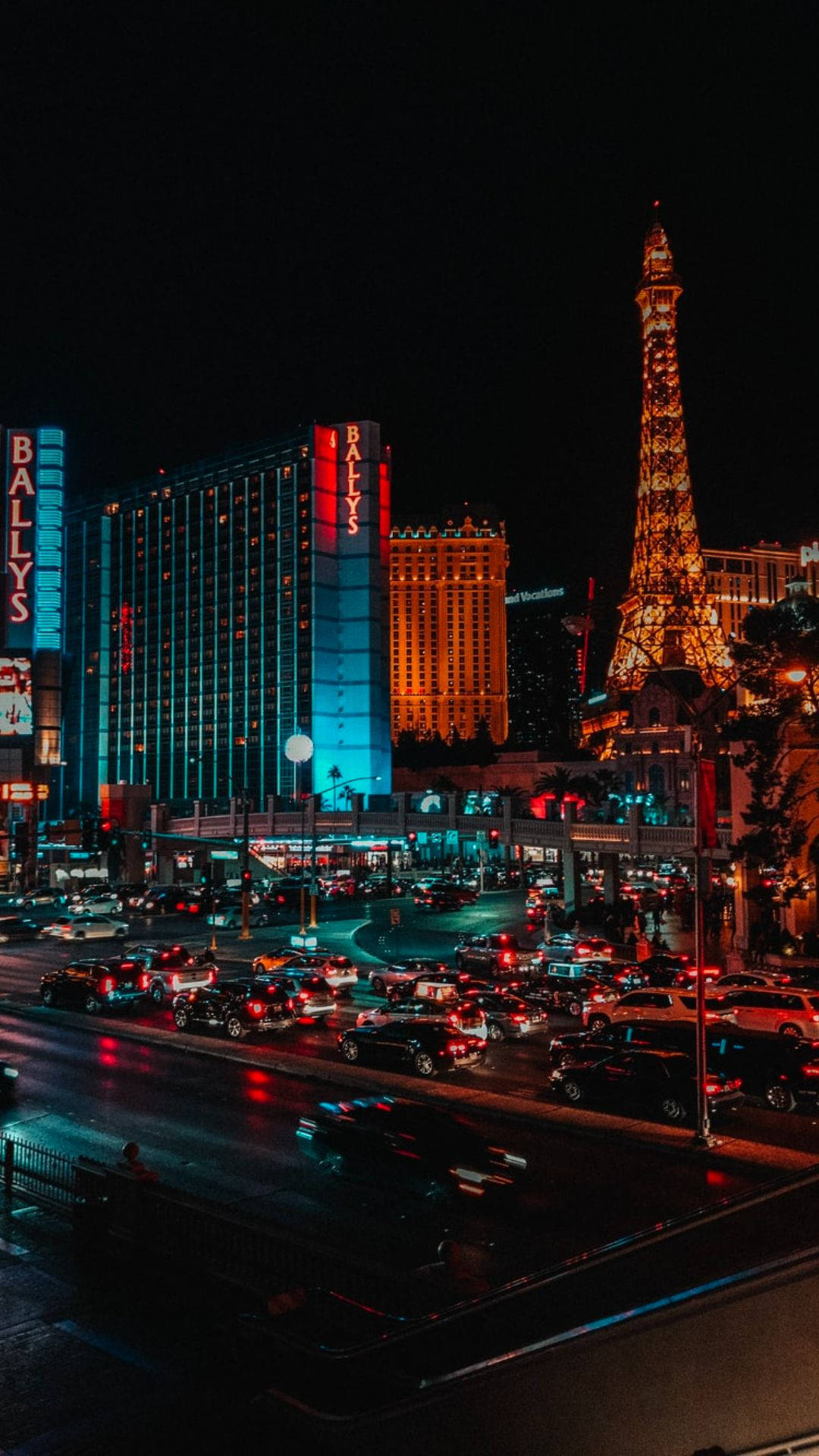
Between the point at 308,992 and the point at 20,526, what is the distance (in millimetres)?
87869

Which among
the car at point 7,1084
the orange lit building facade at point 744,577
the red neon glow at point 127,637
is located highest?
the orange lit building facade at point 744,577

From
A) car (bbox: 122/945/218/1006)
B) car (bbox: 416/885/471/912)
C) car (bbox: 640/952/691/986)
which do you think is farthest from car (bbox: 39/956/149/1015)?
car (bbox: 416/885/471/912)

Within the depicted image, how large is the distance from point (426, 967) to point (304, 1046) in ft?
34.0

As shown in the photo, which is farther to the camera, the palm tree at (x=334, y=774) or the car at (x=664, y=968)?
the palm tree at (x=334, y=774)

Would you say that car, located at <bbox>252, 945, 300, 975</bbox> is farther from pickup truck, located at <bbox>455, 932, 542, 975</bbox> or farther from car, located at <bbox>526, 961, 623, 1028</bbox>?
car, located at <bbox>526, 961, 623, 1028</bbox>

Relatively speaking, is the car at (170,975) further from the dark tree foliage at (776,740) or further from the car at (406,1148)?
the dark tree foliage at (776,740)

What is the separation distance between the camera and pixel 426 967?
3844 cm

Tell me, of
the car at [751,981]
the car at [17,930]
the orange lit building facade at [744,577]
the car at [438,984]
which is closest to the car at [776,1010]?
the car at [751,981]

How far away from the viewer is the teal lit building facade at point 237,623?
134500 mm

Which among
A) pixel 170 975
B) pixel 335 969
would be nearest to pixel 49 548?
pixel 170 975

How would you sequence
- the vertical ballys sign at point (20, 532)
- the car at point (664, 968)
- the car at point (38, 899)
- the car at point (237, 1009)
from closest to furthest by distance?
the car at point (237, 1009)
the car at point (664, 968)
the car at point (38, 899)
the vertical ballys sign at point (20, 532)

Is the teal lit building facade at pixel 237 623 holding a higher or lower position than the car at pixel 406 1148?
higher

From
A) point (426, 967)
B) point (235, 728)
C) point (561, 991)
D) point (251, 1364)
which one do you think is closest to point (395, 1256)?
point (251, 1364)

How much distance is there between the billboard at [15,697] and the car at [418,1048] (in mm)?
74618
